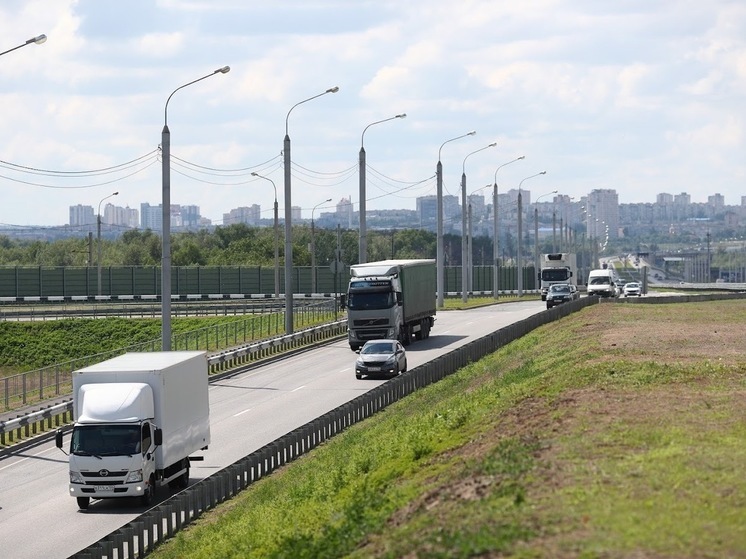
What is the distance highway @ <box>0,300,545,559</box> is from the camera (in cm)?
2658

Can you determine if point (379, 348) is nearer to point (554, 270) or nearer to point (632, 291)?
point (554, 270)

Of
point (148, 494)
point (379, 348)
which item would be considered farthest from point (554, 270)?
point (148, 494)

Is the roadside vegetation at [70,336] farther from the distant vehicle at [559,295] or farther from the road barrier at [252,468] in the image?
the road barrier at [252,468]

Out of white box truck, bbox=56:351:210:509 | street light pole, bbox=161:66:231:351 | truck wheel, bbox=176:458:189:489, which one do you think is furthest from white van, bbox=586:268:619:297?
white box truck, bbox=56:351:210:509

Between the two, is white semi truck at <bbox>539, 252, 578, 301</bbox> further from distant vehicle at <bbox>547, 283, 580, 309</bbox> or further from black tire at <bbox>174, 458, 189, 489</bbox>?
black tire at <bbox>174, 458, 189, 489</bbox>

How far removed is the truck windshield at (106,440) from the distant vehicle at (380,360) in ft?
71.6

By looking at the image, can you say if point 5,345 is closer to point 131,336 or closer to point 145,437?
point 131,336

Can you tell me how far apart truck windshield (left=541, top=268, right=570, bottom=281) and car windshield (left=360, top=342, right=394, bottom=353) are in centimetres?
4793

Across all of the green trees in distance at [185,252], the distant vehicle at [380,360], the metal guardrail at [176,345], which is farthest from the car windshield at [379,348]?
the green trees in distance at [185,252]

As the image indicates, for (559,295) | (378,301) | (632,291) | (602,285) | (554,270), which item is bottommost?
(632,291)

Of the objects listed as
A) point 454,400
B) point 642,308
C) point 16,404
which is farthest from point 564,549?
point 642,308

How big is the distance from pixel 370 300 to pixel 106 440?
3019cm

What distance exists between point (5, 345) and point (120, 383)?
65.8 metres

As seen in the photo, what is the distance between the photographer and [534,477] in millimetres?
18266
